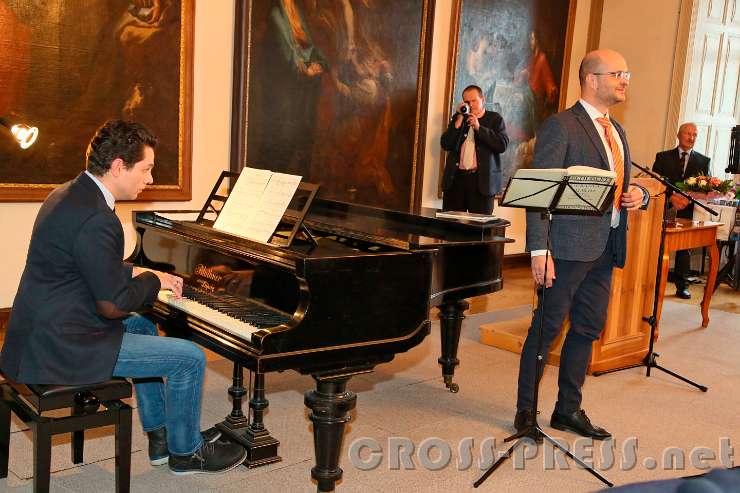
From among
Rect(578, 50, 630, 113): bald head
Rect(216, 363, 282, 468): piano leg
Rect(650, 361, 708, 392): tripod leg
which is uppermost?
Rect(578, 50, 630, 113): bald head

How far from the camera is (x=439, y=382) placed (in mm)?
4551

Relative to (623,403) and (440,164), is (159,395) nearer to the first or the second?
(623,403)

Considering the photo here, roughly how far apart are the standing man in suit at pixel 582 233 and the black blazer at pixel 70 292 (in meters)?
1.80

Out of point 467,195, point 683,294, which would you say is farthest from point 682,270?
point 467,195

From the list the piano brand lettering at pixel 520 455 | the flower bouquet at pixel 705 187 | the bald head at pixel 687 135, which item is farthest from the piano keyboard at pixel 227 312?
the bald head at pixel 687 135

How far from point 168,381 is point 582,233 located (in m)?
1.85

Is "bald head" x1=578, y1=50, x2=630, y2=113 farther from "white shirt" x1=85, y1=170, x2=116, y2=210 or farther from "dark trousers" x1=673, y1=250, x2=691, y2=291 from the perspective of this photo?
"dark trousers" x1=673, y1=250, x2=691, y2=291

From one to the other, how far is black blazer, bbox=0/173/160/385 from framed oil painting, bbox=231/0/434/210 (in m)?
3.53

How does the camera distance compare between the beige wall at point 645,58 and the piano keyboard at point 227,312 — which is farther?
the beige wall at point 645,58

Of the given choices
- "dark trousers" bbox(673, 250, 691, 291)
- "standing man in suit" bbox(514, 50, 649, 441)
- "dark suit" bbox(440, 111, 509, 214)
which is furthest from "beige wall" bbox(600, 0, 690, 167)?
"standing man in suit" bbox(514, 50, 649, 441)

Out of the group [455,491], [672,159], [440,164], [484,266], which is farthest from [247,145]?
[672,159]

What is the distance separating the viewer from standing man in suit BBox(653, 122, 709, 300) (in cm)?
767

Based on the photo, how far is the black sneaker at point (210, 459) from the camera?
3072 mm

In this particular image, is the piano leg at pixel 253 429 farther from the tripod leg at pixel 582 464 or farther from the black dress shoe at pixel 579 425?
the black dress shoe at pixel 579 425
